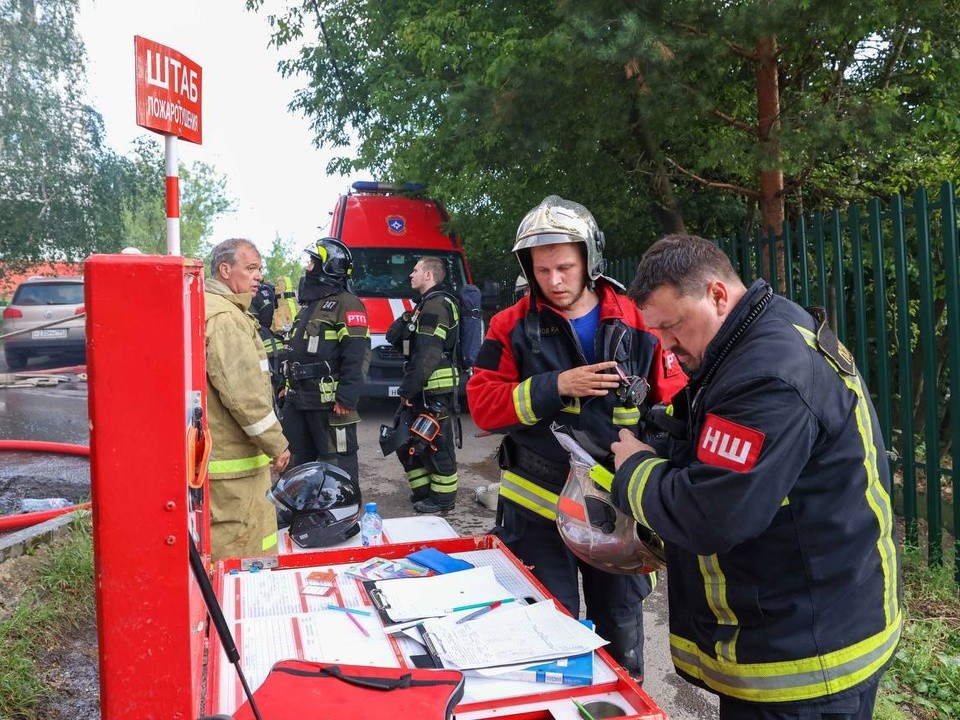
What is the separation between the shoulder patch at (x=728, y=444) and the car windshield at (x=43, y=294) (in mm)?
12129

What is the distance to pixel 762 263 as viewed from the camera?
5.17 metres

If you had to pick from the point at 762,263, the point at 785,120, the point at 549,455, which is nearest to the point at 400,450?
the point at 762,263

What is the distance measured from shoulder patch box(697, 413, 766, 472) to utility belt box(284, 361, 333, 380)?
13.0 ft

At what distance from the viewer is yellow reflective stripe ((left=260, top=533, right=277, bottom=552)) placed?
A: 11.6ft

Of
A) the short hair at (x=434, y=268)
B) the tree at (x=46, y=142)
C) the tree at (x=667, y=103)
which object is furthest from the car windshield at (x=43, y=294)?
the short hair at (x=434, y=268)

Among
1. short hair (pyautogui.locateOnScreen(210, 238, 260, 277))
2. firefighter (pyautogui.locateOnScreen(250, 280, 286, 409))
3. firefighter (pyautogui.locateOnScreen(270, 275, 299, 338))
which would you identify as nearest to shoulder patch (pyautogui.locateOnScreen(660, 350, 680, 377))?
short hair (pyautogui.locateOnScreen(210, 238, 260, 277))

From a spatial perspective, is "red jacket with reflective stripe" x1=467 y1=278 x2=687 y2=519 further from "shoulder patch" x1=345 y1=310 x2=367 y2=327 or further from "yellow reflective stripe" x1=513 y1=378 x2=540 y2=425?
"shoulder patch" x1=345 y1=310 x2=367 y2=327

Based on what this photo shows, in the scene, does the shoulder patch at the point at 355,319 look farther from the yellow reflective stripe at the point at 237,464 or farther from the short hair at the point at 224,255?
the yellow reflective stripe at the point at 237,464

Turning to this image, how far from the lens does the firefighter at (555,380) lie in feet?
8.55

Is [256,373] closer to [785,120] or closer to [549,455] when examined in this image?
[549,455]

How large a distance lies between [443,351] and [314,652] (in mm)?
4303

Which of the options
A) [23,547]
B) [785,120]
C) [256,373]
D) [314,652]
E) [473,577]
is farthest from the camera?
[785,120]

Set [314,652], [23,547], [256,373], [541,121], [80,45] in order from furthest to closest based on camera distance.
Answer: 1. [80,45]
2. [541,121]
3. [23,547]
4. [256,373]
5. [314,652]

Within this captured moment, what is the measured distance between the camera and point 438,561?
88.0 inches
